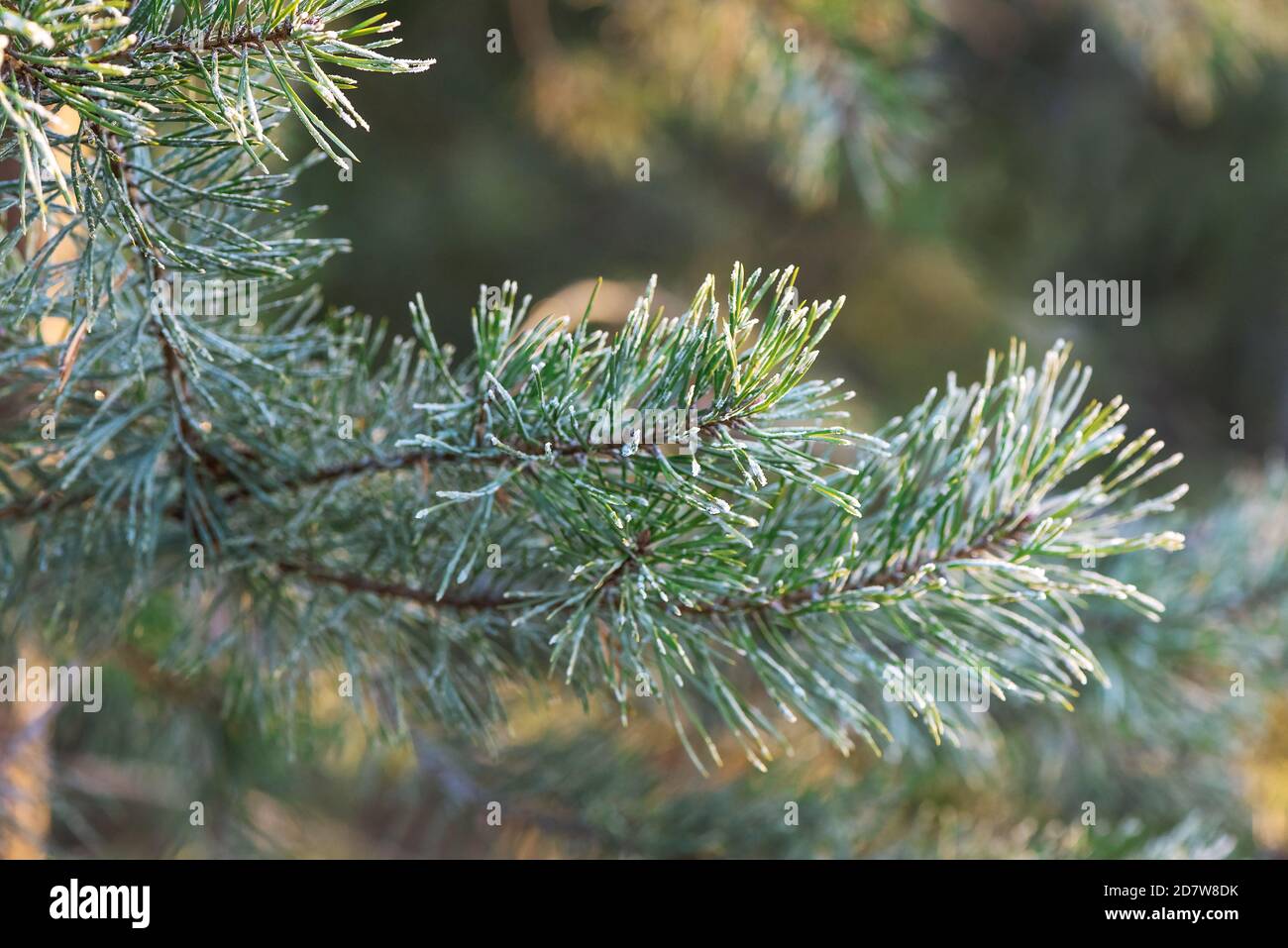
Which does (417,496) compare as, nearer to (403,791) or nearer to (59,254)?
(59,254)

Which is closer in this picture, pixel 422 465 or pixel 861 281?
pixel 422 465

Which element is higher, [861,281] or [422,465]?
[861,281]

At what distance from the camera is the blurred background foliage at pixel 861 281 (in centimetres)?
89

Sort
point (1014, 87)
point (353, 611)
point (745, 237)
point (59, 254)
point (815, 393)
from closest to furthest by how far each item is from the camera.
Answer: point (815, 393), point (353, 611), point (59, 254), point (745, 237), point (1014, 87)

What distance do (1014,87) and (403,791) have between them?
4.15m

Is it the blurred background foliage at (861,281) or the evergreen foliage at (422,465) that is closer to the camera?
the evergreen foliage at (422,465)

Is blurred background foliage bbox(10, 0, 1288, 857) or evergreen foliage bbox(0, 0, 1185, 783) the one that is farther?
blurred background foliage bbox(10, 0, 1288, 857)

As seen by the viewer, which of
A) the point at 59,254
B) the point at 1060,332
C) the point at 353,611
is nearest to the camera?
the point at 353,611

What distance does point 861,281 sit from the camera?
3.49 m

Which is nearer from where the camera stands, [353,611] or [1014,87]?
[353,611]

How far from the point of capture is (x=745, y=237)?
3.82 meters

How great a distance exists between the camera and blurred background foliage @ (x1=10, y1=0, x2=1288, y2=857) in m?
0.89
